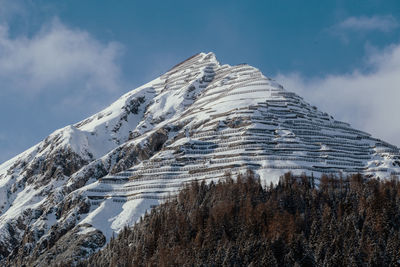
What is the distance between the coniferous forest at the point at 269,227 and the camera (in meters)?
108

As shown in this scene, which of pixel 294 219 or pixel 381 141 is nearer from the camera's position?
pixel 294 219

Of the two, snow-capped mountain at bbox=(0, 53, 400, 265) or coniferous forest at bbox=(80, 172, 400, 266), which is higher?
snow-capped mountain at bbox=(0, 53, 400, 265)

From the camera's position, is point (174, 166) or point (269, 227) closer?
point (269, 227)

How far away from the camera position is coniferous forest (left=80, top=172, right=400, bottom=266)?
108 metres

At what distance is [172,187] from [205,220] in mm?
32173

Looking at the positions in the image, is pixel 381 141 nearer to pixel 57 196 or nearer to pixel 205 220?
pixel 205 220

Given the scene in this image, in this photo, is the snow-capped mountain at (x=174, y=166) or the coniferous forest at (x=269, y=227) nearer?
the coniferous forest at (x=269, y=227)

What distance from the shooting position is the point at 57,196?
172750 millimetres

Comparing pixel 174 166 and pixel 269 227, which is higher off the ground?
pixel 174 166

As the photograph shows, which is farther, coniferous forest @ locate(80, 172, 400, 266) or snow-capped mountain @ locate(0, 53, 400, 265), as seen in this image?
snow-capped mountain @ locate(0, 53, 400, 265)

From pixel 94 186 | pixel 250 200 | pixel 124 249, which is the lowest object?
pixel 124 249

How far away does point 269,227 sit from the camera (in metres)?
118

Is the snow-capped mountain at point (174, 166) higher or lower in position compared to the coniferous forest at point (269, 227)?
higher

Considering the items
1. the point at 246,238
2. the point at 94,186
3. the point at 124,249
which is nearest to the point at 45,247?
the point at 94,186
